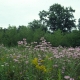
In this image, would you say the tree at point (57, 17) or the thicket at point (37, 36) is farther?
the tree at point (57, 17)

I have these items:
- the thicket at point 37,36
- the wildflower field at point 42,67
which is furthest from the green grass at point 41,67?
the thicket at point 37,36

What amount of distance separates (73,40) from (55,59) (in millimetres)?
40094

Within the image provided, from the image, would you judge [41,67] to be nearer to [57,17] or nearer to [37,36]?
Result: [37,36]

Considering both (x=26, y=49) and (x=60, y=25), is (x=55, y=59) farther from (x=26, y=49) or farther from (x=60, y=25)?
(x=60, y=25)

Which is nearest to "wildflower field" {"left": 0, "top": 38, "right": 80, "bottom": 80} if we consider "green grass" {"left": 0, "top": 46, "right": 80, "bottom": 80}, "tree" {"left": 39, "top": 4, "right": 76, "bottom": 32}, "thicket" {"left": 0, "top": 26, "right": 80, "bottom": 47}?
"green grass" {"left": 0, "top": 46, "right": 80, "bottom": 80}

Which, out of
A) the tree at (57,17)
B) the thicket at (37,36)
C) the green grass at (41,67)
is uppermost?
the tree at (57,17)

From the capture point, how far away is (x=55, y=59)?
4.91 meters

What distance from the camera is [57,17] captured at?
70.4m

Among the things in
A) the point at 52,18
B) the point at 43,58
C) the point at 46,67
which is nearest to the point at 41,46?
the point at 43,58

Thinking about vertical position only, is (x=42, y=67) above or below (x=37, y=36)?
below

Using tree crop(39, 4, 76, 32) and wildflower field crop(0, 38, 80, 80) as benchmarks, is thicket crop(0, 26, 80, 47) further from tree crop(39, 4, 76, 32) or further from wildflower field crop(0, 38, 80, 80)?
wildflower field crop(0, 38, 80, 80)

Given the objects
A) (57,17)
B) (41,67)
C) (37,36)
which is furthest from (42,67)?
(57,17)

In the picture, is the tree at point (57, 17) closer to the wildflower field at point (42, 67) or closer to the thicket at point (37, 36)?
the thicket at point (37, 36)

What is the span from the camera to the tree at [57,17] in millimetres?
69812
